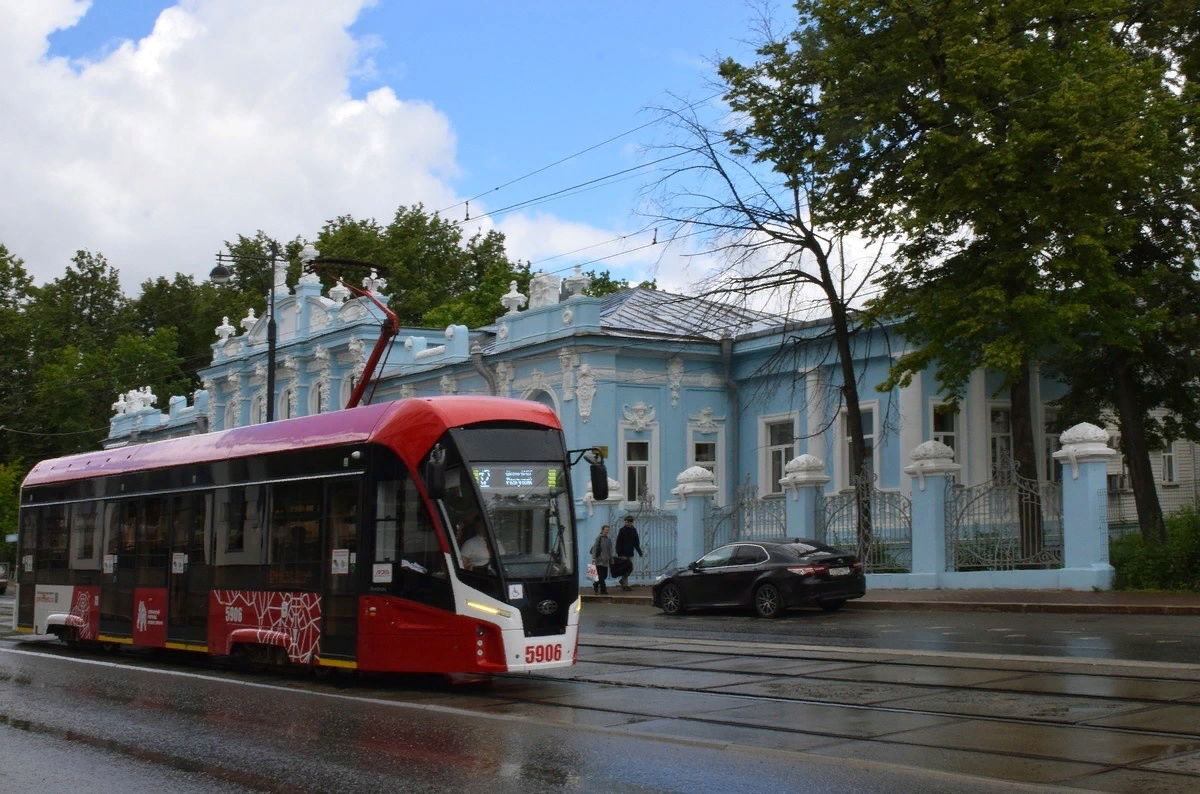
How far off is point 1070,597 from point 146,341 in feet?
Answer: 218

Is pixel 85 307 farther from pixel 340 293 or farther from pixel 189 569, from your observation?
pixel 189 569

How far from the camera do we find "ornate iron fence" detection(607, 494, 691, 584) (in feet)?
115

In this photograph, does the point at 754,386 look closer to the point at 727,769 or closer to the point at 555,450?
the point at 555,450

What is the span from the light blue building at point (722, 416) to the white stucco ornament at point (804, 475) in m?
0.05

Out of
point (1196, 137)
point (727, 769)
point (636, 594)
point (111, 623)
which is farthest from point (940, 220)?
point (727, 769)

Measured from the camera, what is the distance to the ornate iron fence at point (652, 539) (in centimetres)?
3497

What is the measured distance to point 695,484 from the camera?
33.7m

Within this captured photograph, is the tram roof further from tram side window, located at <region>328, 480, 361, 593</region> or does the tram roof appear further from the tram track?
the tram track

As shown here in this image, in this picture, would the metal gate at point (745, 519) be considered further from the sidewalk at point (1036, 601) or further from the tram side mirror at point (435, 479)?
the tram side mirror at point (435, 479)

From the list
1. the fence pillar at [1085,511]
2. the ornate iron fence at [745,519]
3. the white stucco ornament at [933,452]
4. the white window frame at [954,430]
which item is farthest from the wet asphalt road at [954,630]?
the white window frame at [954,430]

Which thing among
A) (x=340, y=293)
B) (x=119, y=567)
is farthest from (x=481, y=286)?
(x=119, y=567)

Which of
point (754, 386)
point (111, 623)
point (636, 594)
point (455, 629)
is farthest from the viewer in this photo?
point (754, 386)

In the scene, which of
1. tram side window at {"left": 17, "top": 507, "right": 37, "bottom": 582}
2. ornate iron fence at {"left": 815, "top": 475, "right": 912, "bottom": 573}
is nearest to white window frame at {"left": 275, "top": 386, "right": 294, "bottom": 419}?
ornate iron fence at {"left": 815, "top": 475, "right": 912, "bottom": 573}

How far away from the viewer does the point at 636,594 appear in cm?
3175
